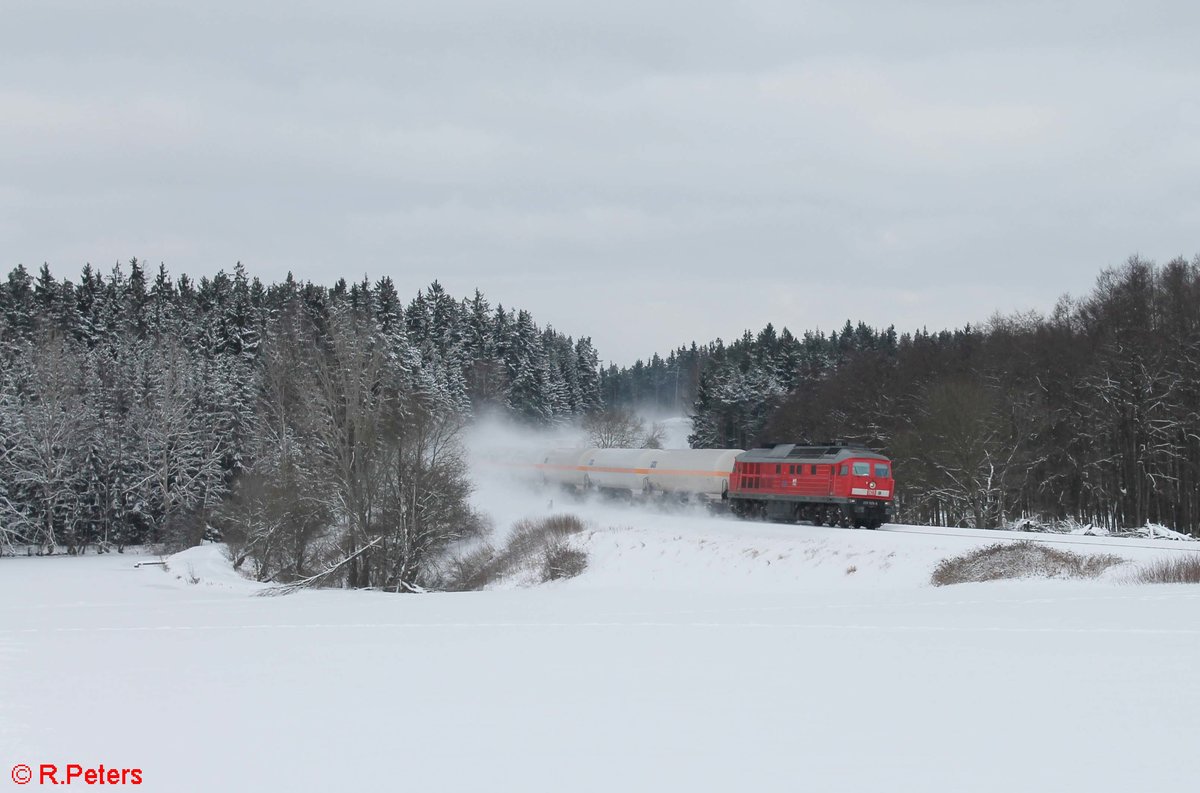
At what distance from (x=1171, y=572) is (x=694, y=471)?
26928 millimetres

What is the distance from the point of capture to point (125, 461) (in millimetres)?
63562

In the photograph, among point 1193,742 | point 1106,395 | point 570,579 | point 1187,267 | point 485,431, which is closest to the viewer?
point 1193,742

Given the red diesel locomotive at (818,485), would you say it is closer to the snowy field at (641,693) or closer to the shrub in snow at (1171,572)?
the snowy field at (641,693)

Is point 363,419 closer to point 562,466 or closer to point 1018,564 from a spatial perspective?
point 562,466

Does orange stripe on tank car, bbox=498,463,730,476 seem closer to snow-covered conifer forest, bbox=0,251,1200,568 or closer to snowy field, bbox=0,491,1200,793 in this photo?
snow-covered conifer forest, bbox=0,251,1200,568

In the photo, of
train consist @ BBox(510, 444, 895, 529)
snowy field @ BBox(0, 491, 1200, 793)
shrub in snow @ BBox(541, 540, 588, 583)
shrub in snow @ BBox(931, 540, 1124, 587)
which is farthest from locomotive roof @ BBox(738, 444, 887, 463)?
snowy field @ BBox(0, 491, 1200, 793)

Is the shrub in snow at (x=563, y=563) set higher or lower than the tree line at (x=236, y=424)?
lower

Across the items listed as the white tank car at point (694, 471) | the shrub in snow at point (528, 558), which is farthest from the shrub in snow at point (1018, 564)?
the white tank car at point (694, 471)

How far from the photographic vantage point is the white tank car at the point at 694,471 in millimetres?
48938

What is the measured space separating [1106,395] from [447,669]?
4806cm

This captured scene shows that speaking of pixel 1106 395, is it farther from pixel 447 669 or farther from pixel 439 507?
pixel 447 669

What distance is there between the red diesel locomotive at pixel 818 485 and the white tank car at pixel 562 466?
15.4 m

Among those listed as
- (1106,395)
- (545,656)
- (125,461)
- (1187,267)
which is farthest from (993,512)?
(125,461)

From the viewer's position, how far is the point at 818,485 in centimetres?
4122
